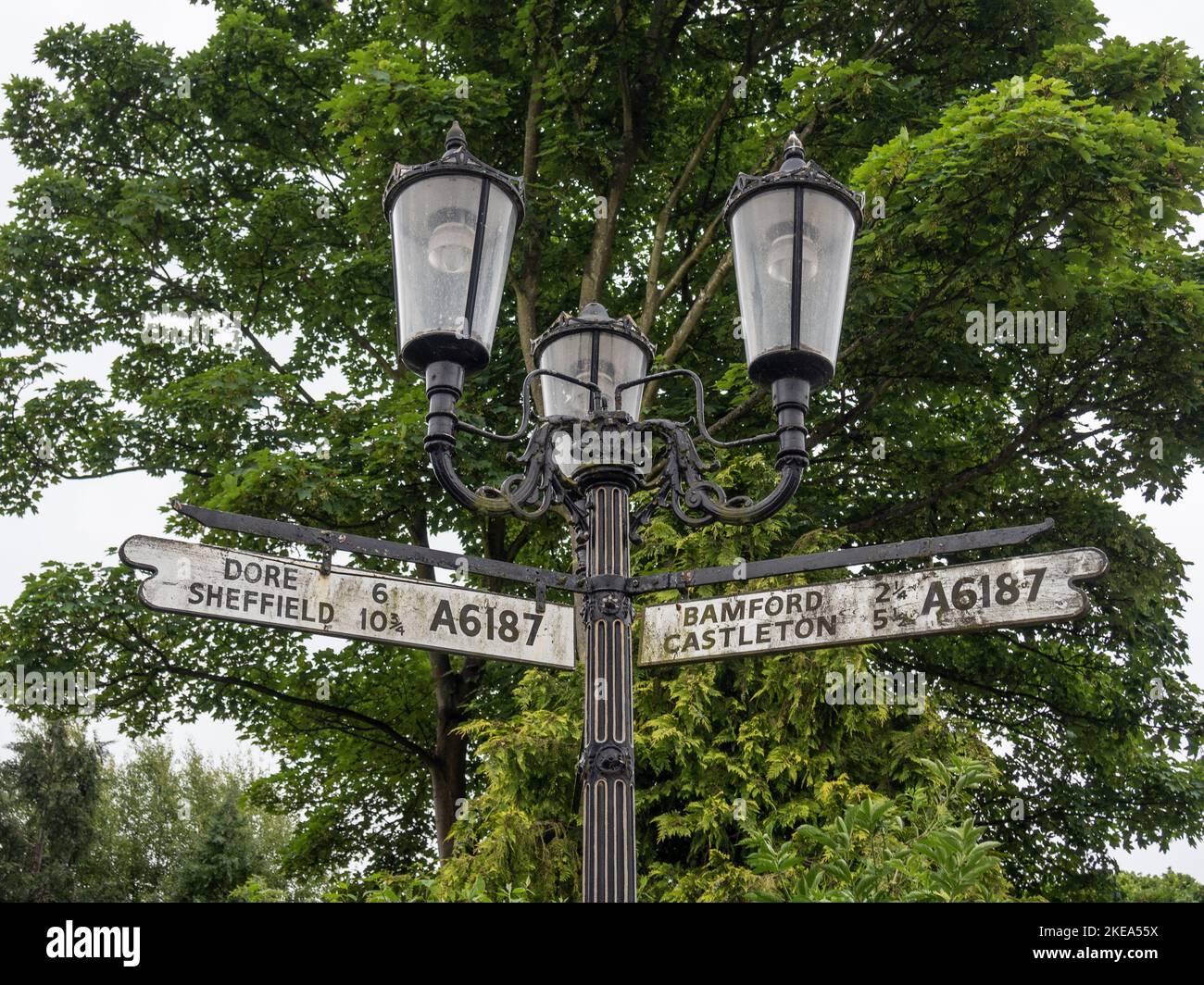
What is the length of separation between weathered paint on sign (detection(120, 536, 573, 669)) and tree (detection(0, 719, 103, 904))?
29500mm

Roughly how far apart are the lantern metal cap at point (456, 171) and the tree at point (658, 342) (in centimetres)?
583

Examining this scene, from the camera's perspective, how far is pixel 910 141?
980 centimetres

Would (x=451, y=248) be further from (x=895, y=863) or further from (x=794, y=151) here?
(x=895, y=863)

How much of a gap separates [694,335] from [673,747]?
5708 millimetres

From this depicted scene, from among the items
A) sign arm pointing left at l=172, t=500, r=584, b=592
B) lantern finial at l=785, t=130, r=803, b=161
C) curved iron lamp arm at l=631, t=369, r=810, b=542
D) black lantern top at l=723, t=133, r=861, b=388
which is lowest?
sign arm pointing left at l=172, t=500, r=584, b=592

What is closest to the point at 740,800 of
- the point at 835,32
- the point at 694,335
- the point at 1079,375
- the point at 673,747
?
the point at 673,747

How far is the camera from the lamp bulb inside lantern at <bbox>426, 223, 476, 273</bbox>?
4.00 m

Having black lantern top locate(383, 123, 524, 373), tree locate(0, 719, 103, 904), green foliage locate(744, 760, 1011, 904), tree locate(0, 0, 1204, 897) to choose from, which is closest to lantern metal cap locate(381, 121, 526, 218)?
black lantern top locate(383, 123, 524, 373)

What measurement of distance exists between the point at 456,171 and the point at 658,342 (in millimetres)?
10090

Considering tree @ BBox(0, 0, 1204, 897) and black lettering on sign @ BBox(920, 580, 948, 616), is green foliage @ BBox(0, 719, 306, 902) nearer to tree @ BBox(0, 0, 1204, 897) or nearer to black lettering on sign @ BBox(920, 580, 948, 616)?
tree @ BBox(0, 0, 1204, 897)

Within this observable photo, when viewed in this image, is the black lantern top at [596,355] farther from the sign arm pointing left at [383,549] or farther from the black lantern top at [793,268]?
the sign arm pointing left at [383,549]

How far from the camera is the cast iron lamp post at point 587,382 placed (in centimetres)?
392

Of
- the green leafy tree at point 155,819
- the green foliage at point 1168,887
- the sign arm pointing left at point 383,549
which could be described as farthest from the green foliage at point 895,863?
the green leafy tree at point 155,819

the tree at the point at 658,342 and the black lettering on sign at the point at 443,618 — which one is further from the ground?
the tree at the point at 658,342
